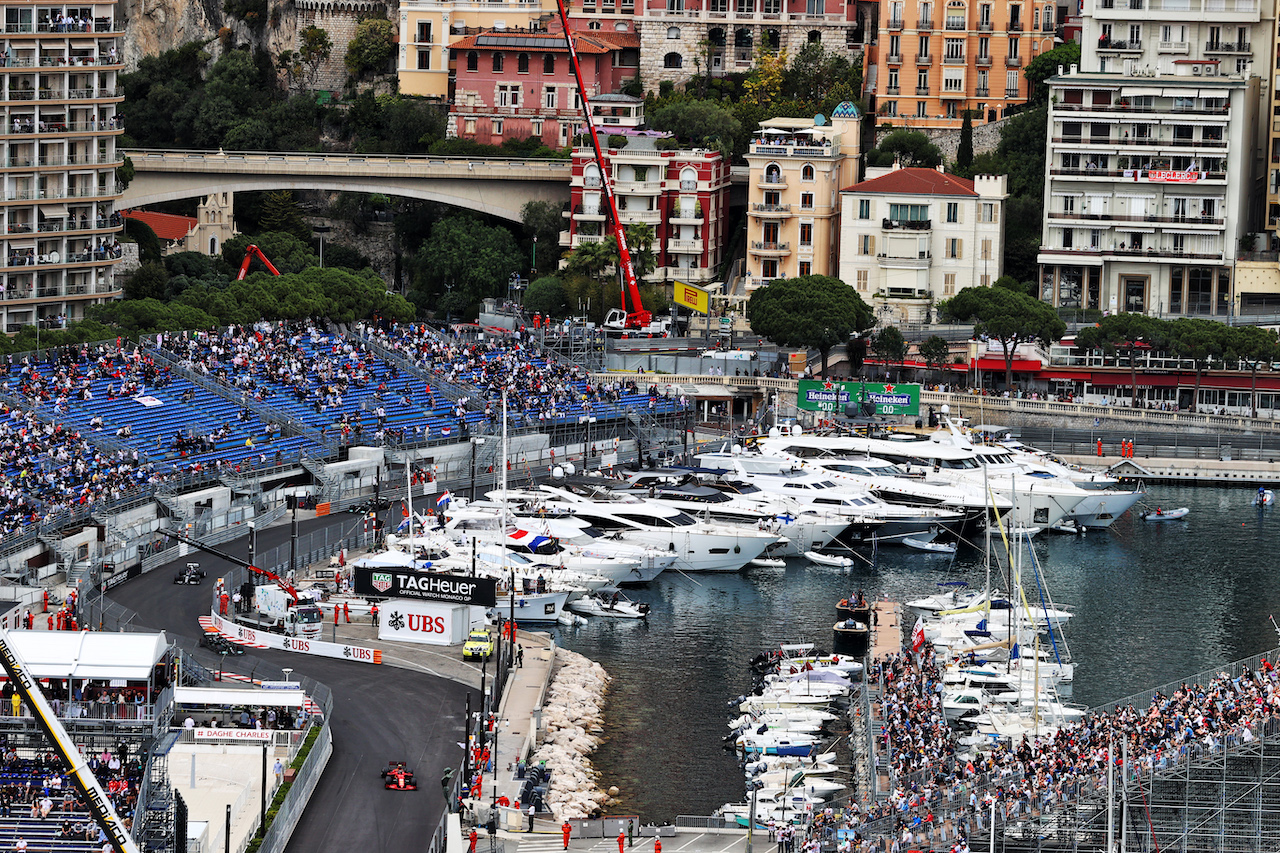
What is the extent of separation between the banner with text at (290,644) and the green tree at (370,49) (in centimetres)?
9753

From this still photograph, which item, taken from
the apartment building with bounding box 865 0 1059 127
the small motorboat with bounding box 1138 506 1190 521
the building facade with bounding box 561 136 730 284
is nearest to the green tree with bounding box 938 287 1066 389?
the small motorboat with bounding box 1138 506 1190 521

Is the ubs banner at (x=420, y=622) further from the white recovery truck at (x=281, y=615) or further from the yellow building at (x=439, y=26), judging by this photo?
the yellow building at (x=439, y=26)

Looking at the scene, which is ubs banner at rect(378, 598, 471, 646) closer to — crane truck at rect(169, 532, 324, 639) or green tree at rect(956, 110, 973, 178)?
crane truck at rect(169, 532, 324, 639)

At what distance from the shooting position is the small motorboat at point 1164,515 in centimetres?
12688

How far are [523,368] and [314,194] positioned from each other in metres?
43.3

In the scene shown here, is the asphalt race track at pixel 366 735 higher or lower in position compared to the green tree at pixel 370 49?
lower

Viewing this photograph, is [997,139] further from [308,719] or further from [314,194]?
[308,719]

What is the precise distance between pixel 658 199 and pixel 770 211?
746 centimetres

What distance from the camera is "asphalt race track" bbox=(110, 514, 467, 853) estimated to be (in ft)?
235

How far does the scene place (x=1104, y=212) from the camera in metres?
155

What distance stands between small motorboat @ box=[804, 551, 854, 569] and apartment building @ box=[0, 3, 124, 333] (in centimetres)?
4750

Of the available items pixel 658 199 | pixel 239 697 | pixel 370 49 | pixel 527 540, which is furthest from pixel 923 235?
pixel 239 697

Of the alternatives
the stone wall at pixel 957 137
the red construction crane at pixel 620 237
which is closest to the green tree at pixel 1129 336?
the stone wall at pixel 957 137

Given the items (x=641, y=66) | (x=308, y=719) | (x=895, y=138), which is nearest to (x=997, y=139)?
(x=895, y=138)
